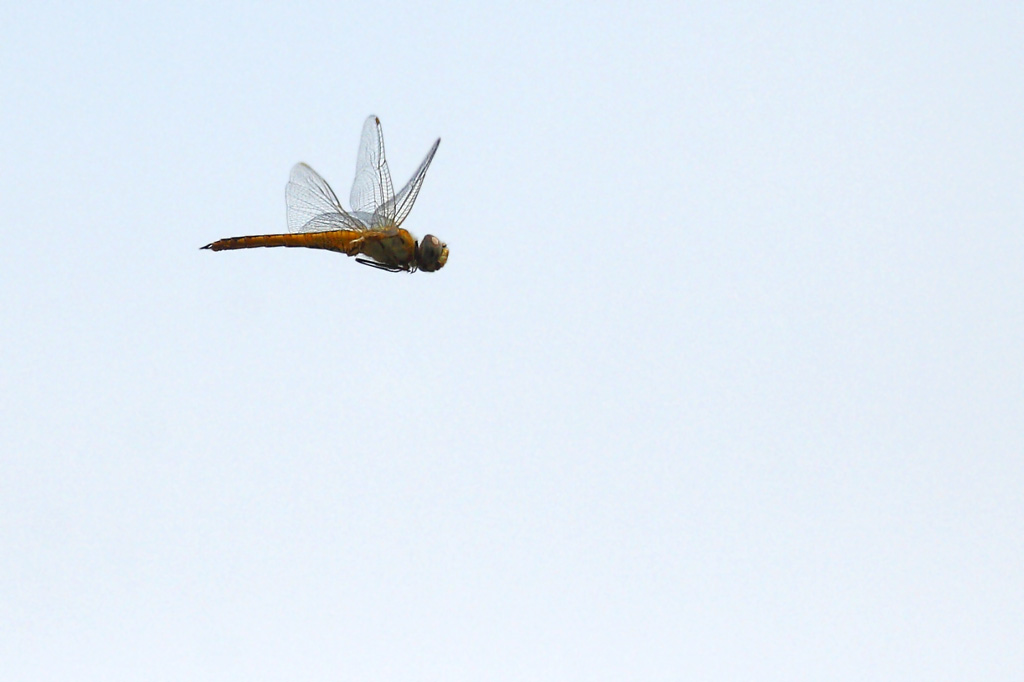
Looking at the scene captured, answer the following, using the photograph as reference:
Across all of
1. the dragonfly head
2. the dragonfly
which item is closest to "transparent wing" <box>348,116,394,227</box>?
the dragonfly

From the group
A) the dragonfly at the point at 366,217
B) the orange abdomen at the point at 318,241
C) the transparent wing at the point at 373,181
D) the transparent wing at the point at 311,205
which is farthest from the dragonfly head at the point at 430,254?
the transparent wing at the point at 311,205

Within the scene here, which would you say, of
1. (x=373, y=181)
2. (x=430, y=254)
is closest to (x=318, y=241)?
(x=373, y=181)

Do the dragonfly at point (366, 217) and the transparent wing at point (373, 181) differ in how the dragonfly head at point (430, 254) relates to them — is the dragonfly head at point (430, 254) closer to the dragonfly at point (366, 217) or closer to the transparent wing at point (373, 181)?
the dragonfly at point (366, 217)

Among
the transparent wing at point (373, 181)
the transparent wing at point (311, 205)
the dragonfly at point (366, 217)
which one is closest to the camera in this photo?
the dragonfly at point (366, 217)

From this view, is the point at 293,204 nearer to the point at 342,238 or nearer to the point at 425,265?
the point at 342,238

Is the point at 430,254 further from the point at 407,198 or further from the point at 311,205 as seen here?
the point at 311,205

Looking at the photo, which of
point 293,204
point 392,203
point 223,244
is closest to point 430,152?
point 392,203
